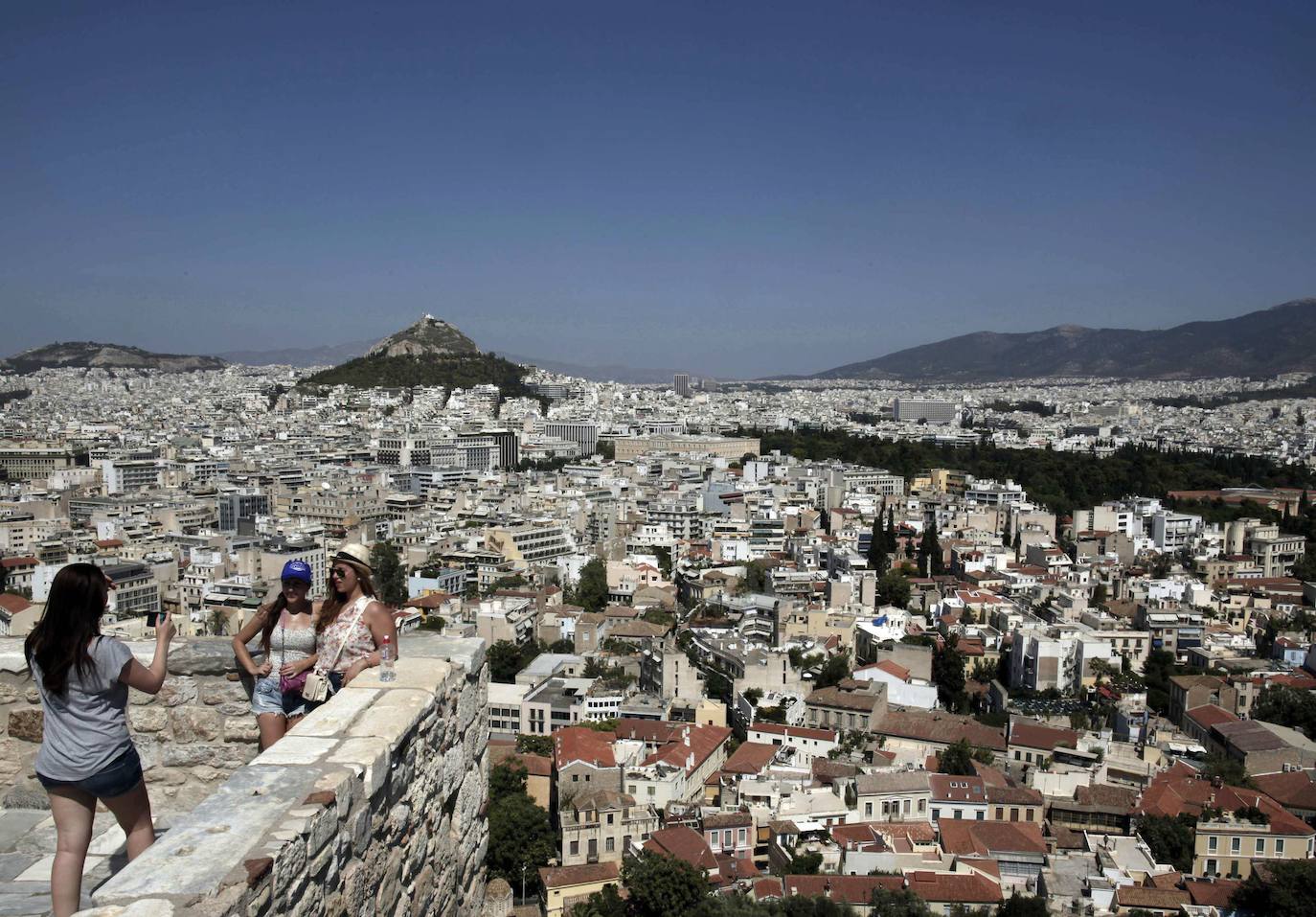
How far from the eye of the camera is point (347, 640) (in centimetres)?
197

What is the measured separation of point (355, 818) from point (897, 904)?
22.8ft

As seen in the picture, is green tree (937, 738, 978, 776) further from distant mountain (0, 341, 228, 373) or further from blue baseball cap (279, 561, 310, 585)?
distant mountain (0, 341, 228, 373)

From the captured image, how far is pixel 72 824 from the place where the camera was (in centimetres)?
157

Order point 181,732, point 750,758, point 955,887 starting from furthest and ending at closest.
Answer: point 750,758 → point 955,887 → point 181,732

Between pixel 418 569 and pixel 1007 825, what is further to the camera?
pixel 418 569

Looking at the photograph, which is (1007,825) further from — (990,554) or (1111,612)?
(990,554)

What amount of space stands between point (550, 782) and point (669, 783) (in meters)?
1.17

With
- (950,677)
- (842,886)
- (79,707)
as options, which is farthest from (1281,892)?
(79,707)

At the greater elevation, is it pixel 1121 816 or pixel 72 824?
pixel 72 824

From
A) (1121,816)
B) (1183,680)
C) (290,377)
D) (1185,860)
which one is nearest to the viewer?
(1185,860)

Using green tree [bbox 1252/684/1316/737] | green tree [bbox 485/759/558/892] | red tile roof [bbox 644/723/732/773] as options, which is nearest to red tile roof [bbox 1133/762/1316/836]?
green tree [bbox 1252/684/1316/737]

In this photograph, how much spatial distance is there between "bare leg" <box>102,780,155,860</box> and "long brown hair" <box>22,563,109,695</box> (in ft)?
0.67

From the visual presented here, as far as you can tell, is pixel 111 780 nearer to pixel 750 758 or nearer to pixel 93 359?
pixel 750 758

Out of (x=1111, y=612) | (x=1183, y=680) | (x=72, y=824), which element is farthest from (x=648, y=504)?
(x=72, y=824)
